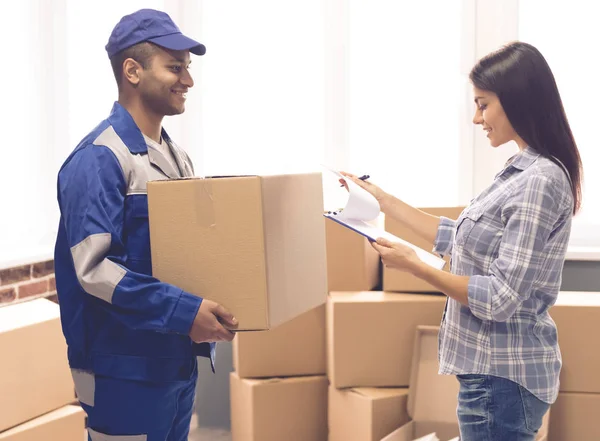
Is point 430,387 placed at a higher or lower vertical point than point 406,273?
lower

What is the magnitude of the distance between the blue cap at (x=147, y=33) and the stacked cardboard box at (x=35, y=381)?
927mm

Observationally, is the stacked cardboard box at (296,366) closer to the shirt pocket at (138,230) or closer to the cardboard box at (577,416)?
the cardboard box at (577,416)

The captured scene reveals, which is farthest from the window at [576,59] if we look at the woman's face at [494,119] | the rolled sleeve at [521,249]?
the rolled sleeve at [521,249]

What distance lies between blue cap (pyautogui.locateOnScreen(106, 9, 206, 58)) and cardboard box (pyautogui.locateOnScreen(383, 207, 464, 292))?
1256 millimetres

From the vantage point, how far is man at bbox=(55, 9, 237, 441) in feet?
4.49

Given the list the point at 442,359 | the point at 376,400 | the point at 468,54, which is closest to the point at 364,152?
the point at 468,54

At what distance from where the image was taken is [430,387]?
8.16 ft

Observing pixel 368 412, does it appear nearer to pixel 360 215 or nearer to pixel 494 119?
pixel 360 215

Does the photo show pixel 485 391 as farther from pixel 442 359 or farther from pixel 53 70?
pixel 53 70

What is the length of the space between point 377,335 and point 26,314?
1.17 meters

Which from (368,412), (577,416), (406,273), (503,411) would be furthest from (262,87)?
(503,411)

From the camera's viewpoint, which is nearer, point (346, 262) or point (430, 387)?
point (430, 387)

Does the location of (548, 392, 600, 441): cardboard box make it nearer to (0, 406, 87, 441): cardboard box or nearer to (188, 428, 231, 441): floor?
(188, 428, 231, 441): floor

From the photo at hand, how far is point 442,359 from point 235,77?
2069mm
